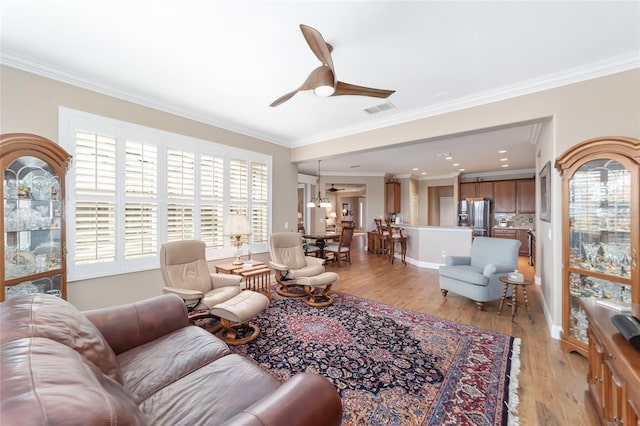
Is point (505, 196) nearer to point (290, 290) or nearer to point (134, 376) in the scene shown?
point (290, 290)

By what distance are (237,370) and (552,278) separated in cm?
333

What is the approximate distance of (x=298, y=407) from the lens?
969 millimetres

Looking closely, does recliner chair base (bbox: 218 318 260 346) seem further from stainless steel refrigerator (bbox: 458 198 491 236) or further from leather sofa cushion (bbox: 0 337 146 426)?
stainless steel refrigerator (bbox: 458 198 491 236)

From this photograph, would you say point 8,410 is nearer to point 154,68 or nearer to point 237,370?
point 237,370

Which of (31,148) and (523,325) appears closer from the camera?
(31,148)

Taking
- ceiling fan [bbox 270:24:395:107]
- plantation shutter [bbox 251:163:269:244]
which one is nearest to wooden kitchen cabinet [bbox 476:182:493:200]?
plantation shutter [bbox 251:163:269:244]

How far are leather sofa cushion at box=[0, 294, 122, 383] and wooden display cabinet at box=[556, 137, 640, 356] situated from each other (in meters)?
3.62

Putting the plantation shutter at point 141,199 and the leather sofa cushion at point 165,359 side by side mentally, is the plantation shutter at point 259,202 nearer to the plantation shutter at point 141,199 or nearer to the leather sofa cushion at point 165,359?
the plantation shutter at point 141,199

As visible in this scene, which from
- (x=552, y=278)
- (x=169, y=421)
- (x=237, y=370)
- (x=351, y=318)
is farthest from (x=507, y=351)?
(x=169, y=421)

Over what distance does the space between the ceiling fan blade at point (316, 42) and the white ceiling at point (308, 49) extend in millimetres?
238

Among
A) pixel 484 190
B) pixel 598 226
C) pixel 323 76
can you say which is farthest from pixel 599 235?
pixel 484 190

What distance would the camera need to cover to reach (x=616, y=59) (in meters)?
2.30

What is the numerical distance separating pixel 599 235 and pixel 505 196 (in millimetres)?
6242

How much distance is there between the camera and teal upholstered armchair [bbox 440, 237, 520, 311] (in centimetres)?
341
